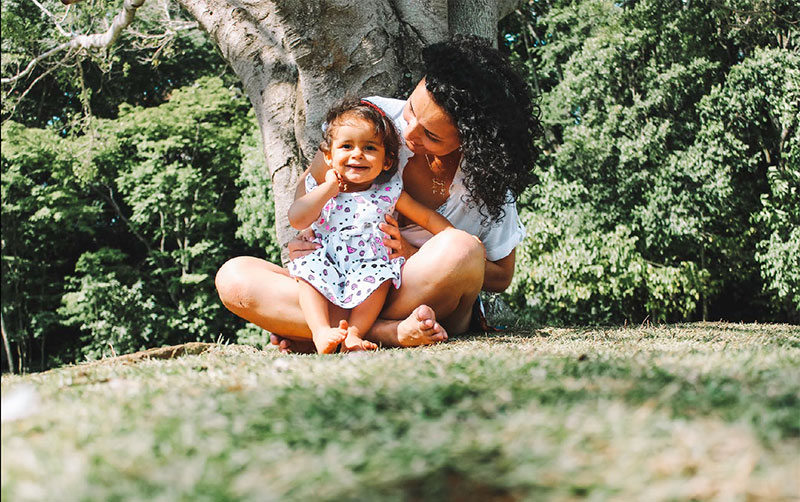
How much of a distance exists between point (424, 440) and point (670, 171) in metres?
8.52

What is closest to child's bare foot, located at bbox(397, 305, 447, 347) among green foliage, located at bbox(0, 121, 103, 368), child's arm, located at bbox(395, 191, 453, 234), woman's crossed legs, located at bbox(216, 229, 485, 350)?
woman's crossed legs, located at bbox(216, 229, 485, 350)

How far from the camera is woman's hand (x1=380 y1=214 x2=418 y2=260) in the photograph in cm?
308

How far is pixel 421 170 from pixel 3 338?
1214 centimetres

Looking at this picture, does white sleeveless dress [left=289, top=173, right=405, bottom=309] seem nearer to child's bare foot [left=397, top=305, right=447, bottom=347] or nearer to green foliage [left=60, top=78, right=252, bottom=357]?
child's bare foot [left=397, top=305, right=447, bottom=347]

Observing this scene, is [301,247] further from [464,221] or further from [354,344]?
[464,221]

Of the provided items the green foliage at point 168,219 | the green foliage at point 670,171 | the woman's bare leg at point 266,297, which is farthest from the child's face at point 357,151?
the green foliage at point 168,219

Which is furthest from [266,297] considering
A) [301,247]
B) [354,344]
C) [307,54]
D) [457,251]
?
[307,54]

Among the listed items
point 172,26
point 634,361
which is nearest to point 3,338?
point 172,26

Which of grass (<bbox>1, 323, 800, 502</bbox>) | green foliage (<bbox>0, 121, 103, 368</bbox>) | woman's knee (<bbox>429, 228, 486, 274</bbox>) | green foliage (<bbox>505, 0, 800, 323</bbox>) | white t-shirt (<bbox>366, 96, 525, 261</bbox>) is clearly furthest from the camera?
green foliage (<bbox>0, 121, 103, 368</bbox>)

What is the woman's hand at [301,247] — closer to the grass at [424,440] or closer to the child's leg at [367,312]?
the child's leg at [367,312]

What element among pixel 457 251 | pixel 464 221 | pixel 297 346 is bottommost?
pixel 297 346

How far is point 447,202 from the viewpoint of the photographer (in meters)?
3.36

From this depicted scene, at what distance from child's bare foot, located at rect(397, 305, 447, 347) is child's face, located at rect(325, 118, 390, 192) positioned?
0.69 metres

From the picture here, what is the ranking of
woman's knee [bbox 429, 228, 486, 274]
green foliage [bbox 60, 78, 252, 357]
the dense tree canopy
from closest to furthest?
woman's knee [bbox 429, 228, 486, 274], the dense tree canopy, green foliage [bbox 60, 78, 252, 357]
